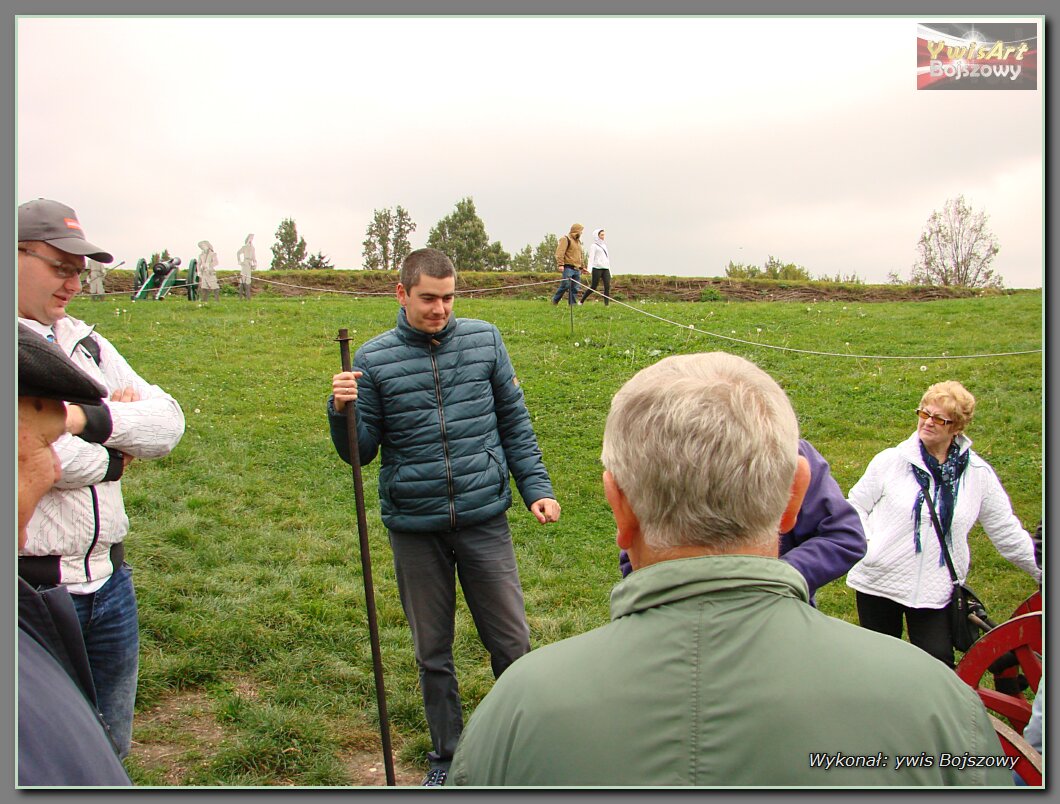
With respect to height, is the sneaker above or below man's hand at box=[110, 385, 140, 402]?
below

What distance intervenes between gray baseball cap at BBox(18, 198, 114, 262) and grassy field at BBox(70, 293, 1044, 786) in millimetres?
2176

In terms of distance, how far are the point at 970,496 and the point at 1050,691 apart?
221 centimetres

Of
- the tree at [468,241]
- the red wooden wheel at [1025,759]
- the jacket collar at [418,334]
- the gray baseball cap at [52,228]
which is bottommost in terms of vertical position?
the red wooden wheel at [1025,759]

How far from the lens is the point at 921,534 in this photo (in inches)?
142

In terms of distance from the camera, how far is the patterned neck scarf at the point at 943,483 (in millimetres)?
3613

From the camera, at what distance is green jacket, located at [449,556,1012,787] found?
3.86 feet

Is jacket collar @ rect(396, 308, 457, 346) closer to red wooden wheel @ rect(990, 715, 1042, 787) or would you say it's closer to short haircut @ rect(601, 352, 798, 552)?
short haircut @ rect(601, 352, 798, 552)

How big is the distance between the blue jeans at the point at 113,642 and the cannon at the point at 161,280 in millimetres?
16032

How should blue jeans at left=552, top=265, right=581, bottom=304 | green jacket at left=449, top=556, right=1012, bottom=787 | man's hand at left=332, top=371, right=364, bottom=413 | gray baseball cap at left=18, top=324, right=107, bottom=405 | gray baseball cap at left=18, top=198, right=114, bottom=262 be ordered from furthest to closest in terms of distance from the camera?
blue jeans at left=552, top=265, right=581, bottom=304, man's hand at left=332, top=371, right=364, bottom=413, gray baseball cap at left=18, top=198, right=114, bottom=262, gray baseball cap at left=18, top=324, right=107, bottom=405, green jacket at left=449, top=556, right=1012, bottom=787

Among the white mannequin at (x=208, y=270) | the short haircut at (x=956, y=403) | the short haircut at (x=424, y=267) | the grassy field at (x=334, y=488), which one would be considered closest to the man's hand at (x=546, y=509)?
the short haircut at (x=424, y=267)

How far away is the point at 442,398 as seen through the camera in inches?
133

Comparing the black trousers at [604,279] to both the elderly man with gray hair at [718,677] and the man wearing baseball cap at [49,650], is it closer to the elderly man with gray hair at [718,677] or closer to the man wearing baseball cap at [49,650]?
the man wearing baseball cap at [49,650]

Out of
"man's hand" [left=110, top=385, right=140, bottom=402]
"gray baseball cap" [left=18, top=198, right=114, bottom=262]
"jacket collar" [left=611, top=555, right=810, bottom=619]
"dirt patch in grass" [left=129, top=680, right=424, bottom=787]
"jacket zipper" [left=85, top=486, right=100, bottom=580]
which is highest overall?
"gray baseball cap" [left=18, top=198, right=114, bottom=262]

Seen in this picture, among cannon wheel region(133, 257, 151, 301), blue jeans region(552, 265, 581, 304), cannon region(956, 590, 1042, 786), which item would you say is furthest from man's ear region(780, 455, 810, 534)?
cannon wheel region(133, 257, 151, 301)
